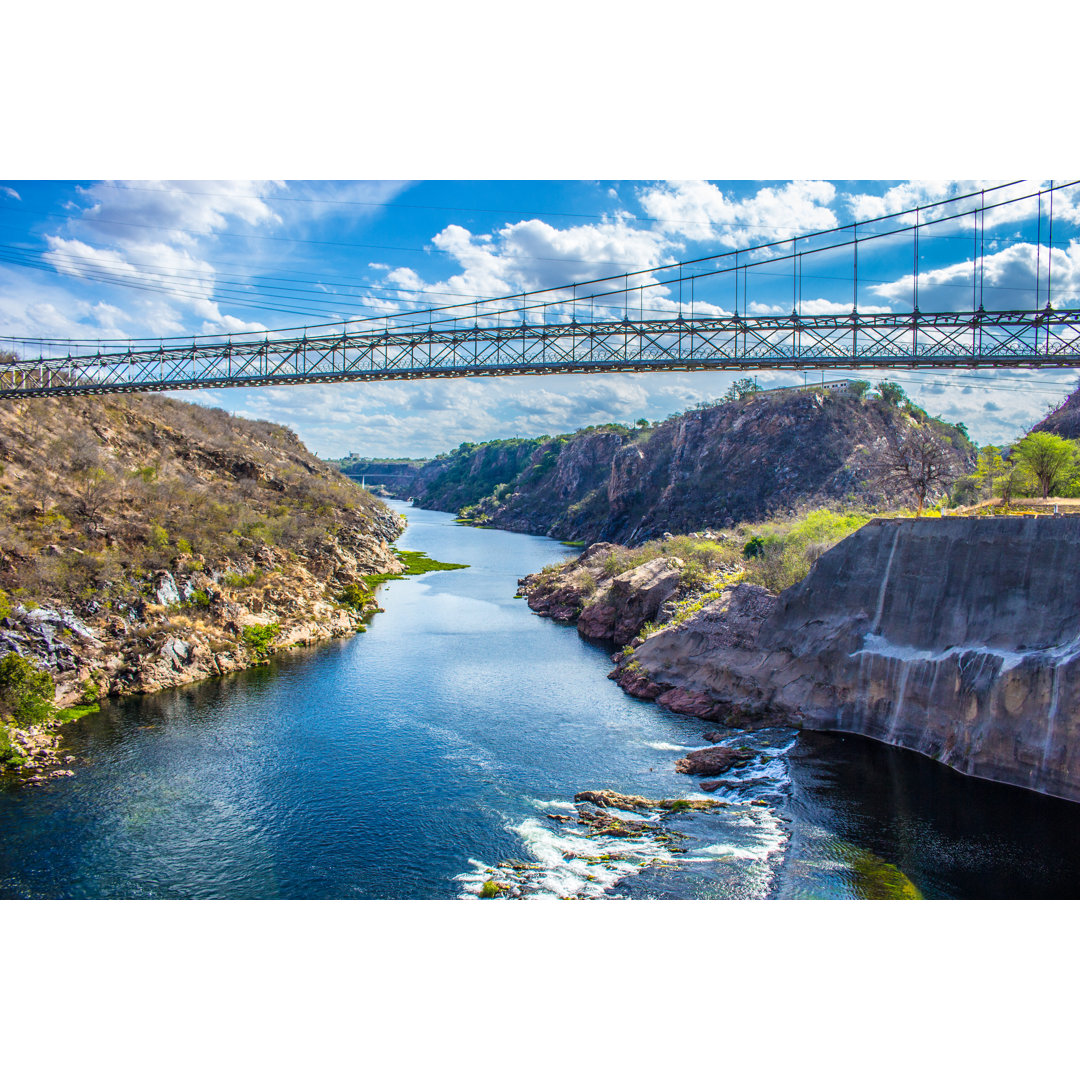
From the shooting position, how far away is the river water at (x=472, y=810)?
14805 millimetres

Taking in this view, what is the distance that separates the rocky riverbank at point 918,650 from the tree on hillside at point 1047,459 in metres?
8.37

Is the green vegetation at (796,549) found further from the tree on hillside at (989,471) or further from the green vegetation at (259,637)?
the green vegetation at (259,637)

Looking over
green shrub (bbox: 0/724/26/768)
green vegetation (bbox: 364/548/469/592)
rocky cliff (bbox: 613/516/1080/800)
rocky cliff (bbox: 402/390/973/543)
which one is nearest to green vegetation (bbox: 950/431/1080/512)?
rocky cliff (bbox: 613/516/1080/800)

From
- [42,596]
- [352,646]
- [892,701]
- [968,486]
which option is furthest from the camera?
[968,486]

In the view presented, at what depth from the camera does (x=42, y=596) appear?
26.3 metres

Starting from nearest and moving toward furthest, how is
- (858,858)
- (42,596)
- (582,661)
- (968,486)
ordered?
(858,858), (42,596), (582,661), (968,486)

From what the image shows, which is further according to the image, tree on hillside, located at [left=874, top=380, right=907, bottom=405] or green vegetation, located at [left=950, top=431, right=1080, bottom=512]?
tree on hillside, located at [left=874, top=380, right=907, bottom=405]

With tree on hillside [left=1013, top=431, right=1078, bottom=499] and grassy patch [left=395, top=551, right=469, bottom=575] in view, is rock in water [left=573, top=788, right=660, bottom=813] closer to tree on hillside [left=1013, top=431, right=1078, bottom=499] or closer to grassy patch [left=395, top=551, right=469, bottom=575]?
tree on hillside [left=1013, top=431, right=1078, bottom=499]

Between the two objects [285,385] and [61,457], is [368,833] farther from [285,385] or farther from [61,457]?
[61,457]

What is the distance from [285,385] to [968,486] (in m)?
35.7

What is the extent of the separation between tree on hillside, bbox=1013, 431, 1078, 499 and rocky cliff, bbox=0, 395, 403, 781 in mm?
32010

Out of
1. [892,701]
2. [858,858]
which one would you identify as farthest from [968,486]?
[858,858]

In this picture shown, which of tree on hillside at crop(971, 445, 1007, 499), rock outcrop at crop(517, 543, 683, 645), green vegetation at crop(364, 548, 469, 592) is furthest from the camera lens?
green vegetation at crop(364, 548, 469, 592)

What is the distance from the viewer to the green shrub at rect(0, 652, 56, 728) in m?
21.4
